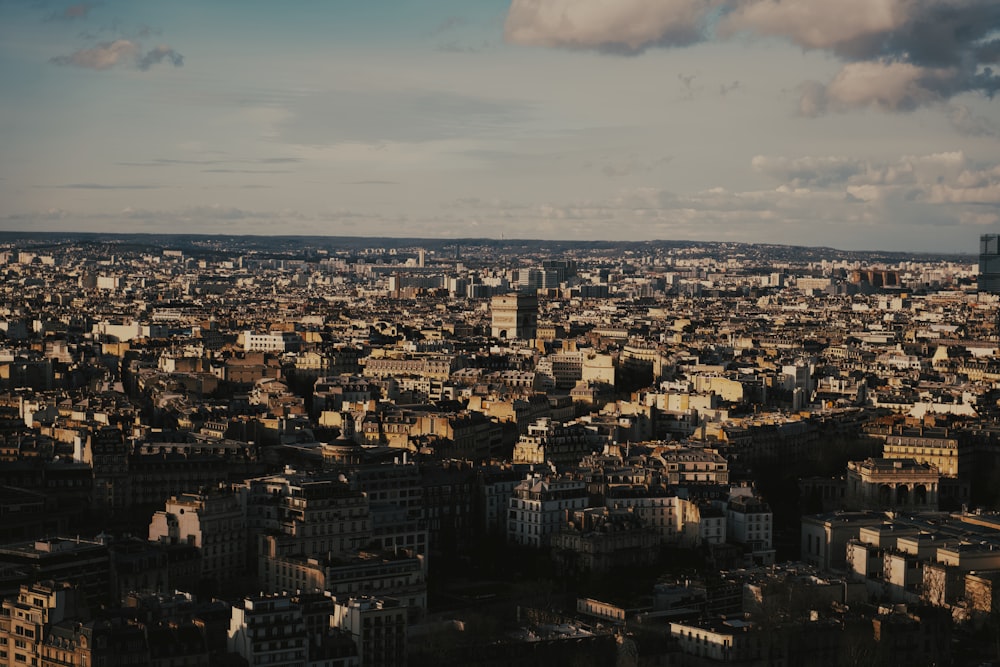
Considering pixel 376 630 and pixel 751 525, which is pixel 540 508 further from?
pixel 376 630

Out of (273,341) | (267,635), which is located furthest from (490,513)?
(273,341)

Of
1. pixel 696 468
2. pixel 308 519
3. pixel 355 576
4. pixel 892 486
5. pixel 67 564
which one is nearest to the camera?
pixel 67 564

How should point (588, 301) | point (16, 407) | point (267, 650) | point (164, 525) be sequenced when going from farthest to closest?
point (588, 301)
point (16, 407)
point (164, 525)
point (267, 650)

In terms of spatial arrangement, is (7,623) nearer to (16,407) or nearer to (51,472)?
(51,472)

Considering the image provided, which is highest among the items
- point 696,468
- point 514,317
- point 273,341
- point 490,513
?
point 514,317

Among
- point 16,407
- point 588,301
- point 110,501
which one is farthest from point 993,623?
point 588,301

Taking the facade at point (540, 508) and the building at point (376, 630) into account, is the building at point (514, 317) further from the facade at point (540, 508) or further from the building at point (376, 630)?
the building at point (376, 630)

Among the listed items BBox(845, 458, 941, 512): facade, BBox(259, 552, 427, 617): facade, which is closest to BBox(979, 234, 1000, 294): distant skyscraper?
BBox(845, 458, 941, 512): facade
